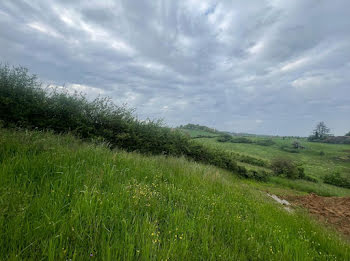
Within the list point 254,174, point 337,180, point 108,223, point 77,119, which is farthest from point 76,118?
point 337,180

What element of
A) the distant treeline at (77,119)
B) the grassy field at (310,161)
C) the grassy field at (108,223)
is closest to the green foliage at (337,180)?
the grassy field at (310,161)

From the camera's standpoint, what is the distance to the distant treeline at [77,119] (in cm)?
675

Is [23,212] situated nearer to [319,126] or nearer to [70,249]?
[70,249]

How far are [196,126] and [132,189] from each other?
2491 inches

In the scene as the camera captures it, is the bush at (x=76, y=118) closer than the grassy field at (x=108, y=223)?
No

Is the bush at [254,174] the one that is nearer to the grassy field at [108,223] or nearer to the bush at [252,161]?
the bush at [252,161]

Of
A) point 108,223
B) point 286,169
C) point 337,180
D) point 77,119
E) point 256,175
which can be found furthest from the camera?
point 337,180

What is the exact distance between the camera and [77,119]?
8.02 meters

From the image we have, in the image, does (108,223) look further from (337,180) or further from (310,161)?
(310,161)

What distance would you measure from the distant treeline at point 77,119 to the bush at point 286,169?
651 inches

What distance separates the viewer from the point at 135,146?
32.4 ft

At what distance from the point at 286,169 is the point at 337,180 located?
898 centimetres

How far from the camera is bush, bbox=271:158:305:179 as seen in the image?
67.2 feet

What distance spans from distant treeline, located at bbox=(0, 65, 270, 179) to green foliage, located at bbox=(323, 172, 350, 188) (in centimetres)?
2537
